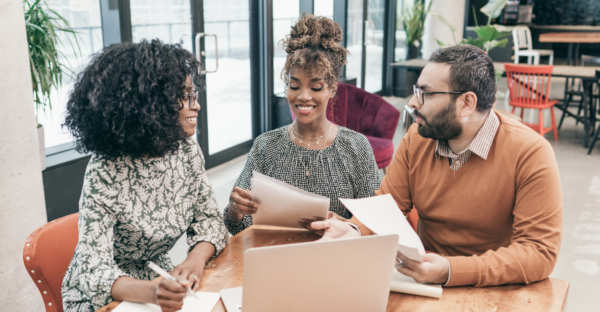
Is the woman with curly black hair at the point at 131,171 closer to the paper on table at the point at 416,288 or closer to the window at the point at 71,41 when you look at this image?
the paper on table at the point at 416,288

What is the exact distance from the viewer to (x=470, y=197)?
147cm

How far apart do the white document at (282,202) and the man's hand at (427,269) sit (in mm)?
329

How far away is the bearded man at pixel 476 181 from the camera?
49.6 inches

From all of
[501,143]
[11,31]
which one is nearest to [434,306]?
[501,143]

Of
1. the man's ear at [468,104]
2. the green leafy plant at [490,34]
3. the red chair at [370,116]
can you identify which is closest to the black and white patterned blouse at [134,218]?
the man's ear at [468,104]

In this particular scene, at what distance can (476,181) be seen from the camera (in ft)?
4.81

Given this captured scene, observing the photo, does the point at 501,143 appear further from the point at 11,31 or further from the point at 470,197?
the point at 11,31

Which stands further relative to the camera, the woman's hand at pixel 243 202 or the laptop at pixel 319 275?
the woman's hand at pixel 243 202

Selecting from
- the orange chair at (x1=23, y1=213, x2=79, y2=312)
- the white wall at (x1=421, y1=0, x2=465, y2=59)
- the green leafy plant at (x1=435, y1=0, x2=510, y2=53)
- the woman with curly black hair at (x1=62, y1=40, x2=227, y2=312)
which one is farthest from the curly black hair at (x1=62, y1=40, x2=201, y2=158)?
the white wall at (x1=421, y1=0, x2=465, y2=59)

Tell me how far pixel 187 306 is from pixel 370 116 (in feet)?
9.29

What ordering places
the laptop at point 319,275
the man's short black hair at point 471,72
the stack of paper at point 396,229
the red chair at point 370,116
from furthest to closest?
the red chair at point 370,116, the man's short black hair at point 471,72, the stack of paper at point 396,229, the laptop at point 319,275

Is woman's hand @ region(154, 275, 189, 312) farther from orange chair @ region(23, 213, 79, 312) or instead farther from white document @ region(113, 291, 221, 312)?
orange chair @ region(23, 213, 79, 312)

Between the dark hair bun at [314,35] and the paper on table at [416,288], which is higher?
the dark hair bun at [314,35]

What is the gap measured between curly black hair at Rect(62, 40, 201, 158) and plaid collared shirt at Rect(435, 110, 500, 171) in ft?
2.70
